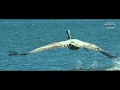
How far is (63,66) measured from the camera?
5758 mm

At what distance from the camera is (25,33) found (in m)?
6.48

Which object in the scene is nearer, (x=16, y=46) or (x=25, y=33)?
(x=16, y=46)
